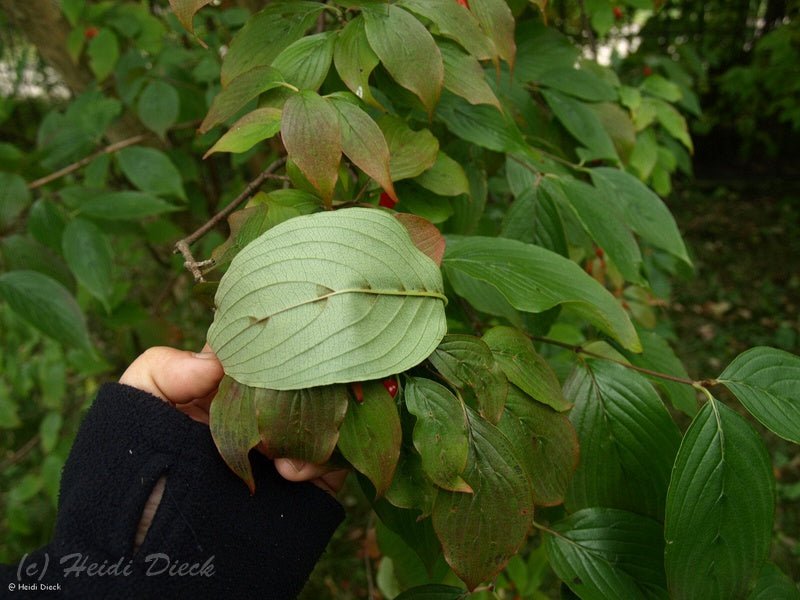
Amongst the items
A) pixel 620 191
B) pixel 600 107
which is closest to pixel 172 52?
pixel 600 107

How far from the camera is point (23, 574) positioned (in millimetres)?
562

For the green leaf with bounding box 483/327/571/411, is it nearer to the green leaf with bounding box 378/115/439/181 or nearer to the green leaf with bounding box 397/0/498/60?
the green leaf with bounding box 378/115/439/181

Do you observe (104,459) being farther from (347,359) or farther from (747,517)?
(747,517)

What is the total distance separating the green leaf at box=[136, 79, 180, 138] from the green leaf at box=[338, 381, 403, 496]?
1.05m

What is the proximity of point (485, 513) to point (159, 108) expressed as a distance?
1195 millimetres

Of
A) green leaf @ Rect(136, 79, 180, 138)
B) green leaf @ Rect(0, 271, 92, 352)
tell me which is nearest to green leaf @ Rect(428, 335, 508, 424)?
green leaf @ Rect(0, 271, 92, 352)

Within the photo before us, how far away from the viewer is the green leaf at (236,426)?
0.45 m

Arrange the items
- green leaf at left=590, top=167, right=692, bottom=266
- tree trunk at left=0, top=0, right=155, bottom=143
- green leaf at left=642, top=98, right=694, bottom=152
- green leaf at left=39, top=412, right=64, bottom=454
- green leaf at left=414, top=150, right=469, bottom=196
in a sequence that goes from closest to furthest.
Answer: green leaf at left=414, top=150, right=469, bottom=196 < green leaf at left=590, top=167, right=692, bottom=266 < green leaf at left=642, top=98, right=694, bottom=152 < tree trunk at left=0, top=0, right=155, bottom=143 < green leaf at left=39, top=412, right=64, bottom=454

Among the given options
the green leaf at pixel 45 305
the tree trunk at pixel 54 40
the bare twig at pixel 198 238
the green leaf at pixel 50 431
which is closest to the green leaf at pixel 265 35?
the bare twig at pixel 198 238

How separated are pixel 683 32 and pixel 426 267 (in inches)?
163

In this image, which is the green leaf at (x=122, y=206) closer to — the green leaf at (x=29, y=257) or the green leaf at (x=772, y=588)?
the green leaf at (x=29, y=257)

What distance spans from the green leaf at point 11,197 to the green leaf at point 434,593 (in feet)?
3.20

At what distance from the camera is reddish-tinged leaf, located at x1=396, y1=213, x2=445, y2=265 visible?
526 mm

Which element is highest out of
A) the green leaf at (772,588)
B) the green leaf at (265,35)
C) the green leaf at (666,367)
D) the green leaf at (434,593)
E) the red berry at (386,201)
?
the green leaf at (265,35)
